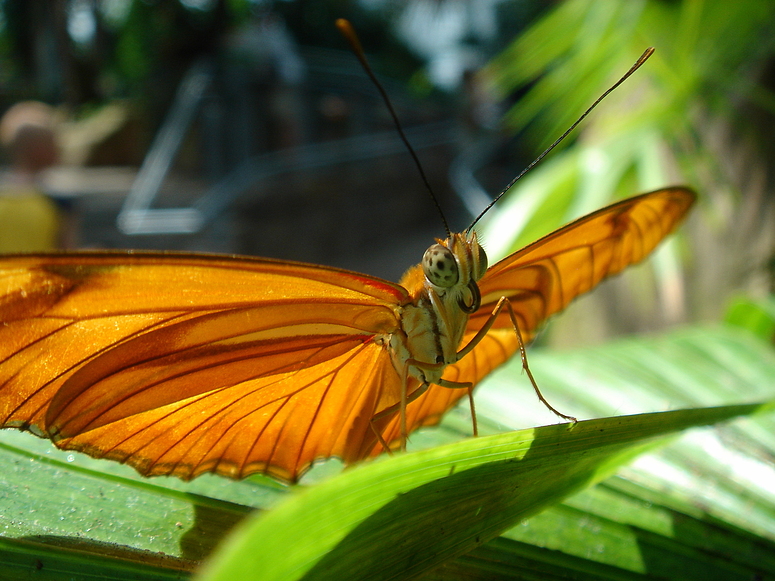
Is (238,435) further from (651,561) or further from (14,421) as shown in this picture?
(651,561)

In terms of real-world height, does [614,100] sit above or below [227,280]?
above

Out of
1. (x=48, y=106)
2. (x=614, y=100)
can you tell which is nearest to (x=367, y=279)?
(x=614, y=100)

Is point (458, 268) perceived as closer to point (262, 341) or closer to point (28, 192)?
point (262, 341)

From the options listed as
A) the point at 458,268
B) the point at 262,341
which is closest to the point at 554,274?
the point at 458,268

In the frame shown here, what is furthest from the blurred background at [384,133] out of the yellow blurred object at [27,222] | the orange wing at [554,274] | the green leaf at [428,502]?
the green leaf at [428,502]

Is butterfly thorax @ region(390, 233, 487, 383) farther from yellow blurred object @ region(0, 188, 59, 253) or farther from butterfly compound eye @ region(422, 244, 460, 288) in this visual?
yellow blurred object @ region(0, 188, 59, 253)

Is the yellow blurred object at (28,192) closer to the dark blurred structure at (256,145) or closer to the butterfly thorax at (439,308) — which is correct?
the dark blurred structure at (256,145)

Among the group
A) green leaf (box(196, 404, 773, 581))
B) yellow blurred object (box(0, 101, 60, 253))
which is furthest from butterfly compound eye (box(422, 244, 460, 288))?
yellow blurred object (box(0, 101, 60, 253))
